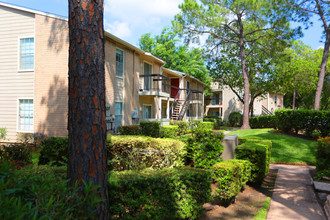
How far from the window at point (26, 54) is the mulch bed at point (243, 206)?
40.6 feet

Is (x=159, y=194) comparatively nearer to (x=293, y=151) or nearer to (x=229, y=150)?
(x=229, y=150)

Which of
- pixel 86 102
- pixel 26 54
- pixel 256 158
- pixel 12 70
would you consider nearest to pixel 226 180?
pixel 256 158

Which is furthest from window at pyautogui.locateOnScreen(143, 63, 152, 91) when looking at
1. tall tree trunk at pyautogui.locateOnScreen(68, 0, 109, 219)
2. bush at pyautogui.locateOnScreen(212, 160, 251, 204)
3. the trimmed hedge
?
tall tree trunk at pyautogui.locateOnScreen(68, 0, 109, 219)

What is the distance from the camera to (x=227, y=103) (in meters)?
40.9

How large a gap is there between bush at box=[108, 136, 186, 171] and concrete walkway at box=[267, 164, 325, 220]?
261 centimetres

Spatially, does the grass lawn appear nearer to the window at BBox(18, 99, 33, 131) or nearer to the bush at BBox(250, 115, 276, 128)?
the window at BBox(18, 99, 33, 131)

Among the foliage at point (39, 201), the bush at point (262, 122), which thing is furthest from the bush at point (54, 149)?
the bush at point (262, 122)

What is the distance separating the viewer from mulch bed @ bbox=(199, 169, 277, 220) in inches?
196

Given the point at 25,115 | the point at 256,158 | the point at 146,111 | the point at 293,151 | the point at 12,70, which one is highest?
the point at 12,70

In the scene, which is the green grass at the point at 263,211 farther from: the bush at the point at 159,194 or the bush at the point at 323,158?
the bush at the point at 323,158

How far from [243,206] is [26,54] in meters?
13.4

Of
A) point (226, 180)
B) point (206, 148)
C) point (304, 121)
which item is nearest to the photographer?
point (226, 180)

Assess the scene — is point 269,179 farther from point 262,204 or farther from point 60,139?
point 60,139

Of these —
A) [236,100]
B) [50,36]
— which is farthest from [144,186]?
[236,100]
